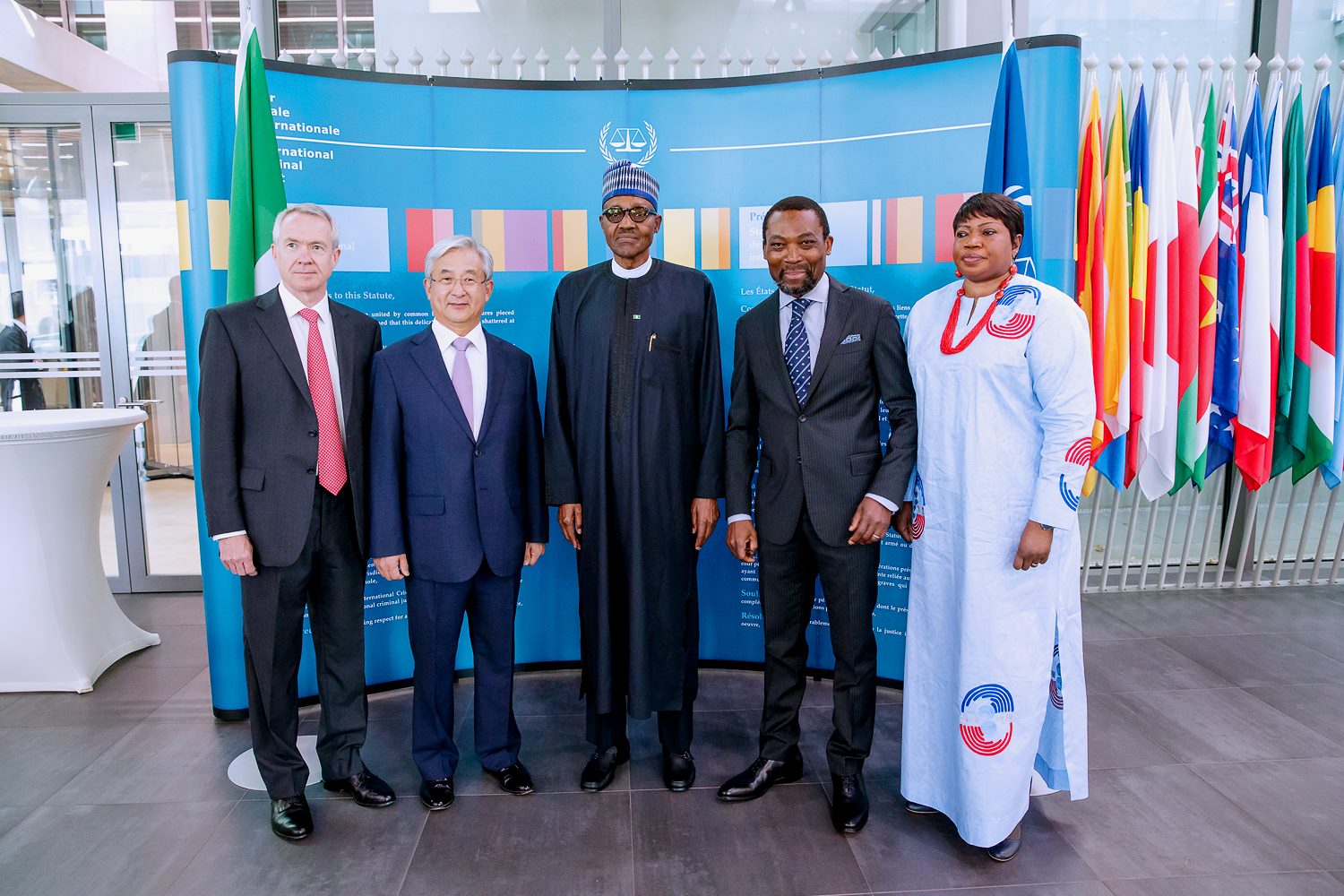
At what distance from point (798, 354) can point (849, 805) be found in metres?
1.35

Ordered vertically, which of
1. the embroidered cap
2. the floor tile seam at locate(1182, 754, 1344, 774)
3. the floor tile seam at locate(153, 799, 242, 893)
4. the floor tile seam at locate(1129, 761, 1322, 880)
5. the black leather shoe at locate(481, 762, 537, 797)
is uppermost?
the embroidered cap

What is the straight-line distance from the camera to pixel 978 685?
227cm

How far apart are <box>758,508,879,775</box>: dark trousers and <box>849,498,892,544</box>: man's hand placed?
0.21 ft

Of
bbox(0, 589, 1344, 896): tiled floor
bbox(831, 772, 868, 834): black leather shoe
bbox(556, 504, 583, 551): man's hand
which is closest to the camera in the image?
bbox(0, 589, 1344, 896): tiled floor

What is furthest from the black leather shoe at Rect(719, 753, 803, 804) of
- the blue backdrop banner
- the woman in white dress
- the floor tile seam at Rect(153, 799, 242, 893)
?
the floor tile seam at Rect(153, 799, 242, 893)

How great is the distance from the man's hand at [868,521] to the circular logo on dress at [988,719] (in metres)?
0.50

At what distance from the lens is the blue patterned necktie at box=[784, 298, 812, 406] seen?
2447 millimetres

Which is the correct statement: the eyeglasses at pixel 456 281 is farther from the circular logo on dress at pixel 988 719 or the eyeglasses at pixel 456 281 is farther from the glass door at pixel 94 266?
the glass door at pixel 94 266

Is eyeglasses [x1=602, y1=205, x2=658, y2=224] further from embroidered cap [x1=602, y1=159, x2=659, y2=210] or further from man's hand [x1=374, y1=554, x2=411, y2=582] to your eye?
man's hand [x1=374, y1=554, x2=411, y2=582]

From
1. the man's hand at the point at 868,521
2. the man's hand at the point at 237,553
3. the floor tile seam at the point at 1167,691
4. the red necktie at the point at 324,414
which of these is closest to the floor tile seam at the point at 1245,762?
the floor tile seam at the point at 1167,691

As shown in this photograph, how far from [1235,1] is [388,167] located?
4.77 m

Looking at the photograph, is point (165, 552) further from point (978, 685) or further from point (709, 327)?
point (978, 685)

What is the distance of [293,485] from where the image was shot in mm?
2348

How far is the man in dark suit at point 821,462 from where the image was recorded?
240cm
